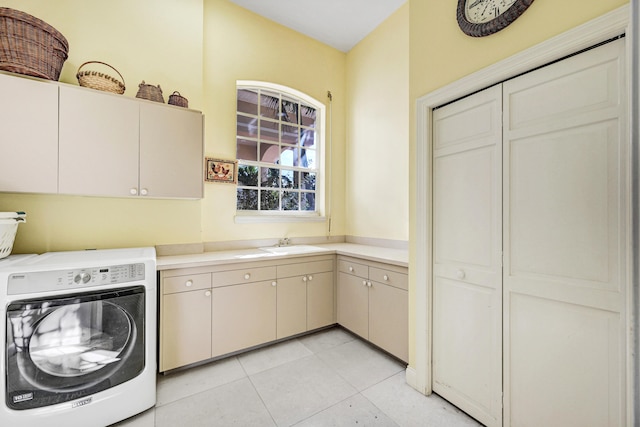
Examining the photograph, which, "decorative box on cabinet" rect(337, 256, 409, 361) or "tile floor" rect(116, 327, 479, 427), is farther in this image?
"decorative box on cabinet" rect(337, 256, 409, 361)

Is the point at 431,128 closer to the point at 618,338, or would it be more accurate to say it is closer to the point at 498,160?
the point at 498,160

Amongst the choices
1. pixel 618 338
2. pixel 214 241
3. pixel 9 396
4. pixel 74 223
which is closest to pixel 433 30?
pixel 618 338

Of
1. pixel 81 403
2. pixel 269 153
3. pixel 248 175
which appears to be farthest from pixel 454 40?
pixel 81 403

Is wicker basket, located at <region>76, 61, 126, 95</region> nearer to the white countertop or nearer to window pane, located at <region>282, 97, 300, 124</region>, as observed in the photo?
the white countertop

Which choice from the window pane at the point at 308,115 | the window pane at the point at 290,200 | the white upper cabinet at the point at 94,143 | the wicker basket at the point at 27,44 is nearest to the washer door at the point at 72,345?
the white upper cabinet at the point at 94,143

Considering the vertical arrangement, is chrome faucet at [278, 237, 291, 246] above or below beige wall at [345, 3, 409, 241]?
below

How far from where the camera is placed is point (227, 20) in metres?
2.83

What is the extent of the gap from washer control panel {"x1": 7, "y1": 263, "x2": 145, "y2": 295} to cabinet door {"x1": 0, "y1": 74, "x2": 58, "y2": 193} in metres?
0.65

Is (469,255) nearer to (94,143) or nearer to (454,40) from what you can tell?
(454,40)

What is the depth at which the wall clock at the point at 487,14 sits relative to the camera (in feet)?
4.58

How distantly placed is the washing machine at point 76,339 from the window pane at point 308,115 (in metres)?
2.48

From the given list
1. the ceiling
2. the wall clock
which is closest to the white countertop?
the wall clock

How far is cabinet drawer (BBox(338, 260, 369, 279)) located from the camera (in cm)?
252

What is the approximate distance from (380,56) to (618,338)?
10.3 ft
